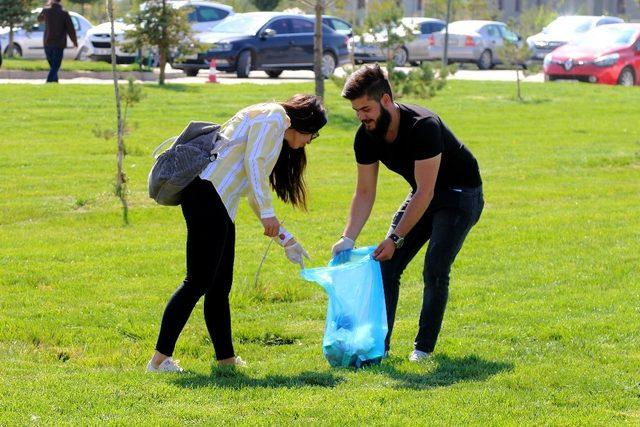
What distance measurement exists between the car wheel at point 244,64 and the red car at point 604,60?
718cm

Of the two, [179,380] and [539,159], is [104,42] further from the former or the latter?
[179,380]

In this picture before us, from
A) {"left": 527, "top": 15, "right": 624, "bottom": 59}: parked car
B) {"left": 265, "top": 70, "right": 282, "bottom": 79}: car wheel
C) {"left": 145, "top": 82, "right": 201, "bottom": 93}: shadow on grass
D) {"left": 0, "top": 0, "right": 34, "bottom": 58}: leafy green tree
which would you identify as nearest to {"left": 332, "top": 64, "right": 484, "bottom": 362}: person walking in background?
{"left": 145, "top": 82, "right": 201, "bottom": 93}: shadow on grass

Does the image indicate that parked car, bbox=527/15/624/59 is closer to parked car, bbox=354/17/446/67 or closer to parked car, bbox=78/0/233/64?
parked car, bbox=354/17/446/67

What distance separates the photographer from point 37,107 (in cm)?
1791

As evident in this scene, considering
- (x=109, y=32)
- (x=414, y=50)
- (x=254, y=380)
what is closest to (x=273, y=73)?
(x=109, y=32)

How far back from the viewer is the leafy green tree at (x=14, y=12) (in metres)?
27.3

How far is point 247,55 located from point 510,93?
646 cm

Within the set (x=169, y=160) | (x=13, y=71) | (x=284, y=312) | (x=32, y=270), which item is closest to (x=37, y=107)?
(x=13, y=71)

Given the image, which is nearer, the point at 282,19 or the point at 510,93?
the point at 510,93

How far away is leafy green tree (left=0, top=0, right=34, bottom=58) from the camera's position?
27328mm

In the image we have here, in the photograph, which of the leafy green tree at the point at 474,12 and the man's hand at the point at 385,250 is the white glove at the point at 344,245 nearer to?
the man's hand at the point at 385,250

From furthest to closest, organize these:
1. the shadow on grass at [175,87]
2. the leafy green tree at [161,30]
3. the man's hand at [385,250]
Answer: the shadow on grass at [175,87] → the leafy green tree at [161,30] → the man's hand at [385,250]

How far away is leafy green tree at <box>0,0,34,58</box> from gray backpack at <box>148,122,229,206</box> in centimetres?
2248

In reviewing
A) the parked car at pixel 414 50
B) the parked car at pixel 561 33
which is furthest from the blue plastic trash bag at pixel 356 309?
the parked car at pixel 561 33
